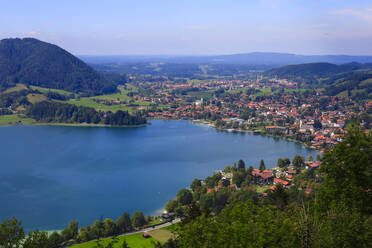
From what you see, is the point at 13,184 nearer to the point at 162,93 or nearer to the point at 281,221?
the point at 281,221

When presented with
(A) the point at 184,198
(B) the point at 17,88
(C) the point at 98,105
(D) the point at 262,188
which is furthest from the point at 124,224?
(B) the point at 17,88

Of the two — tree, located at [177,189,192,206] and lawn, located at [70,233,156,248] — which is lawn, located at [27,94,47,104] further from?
lawn, located at [70,233,156,248]

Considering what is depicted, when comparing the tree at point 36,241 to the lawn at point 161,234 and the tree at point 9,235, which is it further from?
the lawn at point 161,234

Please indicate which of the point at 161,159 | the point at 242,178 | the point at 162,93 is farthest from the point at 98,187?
the point at 162,93

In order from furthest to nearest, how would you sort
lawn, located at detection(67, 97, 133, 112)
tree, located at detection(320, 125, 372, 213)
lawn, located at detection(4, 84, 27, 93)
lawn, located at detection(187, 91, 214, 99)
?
lawn, located at detection(187, 91, 214, 99)
lawn, located at detection(4, 84, 27, 93)
lawn, located at detection(67, 97, 133, 112)
tree, located at detection(320, 125, 372, 213)

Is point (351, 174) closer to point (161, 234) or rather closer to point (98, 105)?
point (161, 234)

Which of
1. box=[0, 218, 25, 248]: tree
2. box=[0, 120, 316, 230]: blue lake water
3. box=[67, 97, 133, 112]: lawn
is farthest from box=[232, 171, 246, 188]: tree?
box=[67, 97, 133, 112]: lawn
